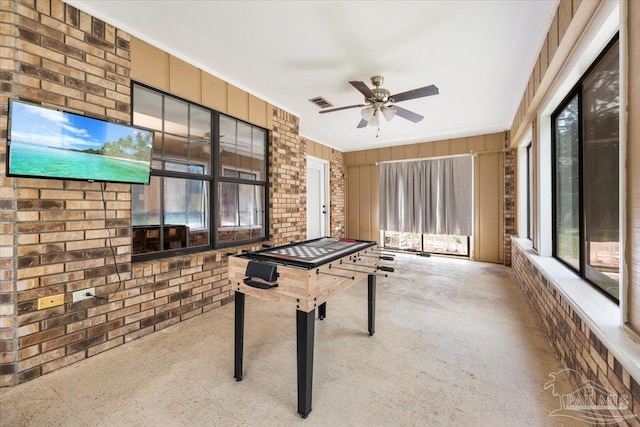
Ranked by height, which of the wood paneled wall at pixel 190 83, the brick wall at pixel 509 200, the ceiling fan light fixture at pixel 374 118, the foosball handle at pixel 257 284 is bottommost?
the foosball handle at pixel 257 284

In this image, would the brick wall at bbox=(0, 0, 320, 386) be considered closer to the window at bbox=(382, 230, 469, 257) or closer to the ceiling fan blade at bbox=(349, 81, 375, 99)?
the ceiling fan blade at bbox=(349, 81, 375, 99)

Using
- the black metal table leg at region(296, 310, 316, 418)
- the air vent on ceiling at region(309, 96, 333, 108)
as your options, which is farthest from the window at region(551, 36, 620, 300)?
the air vent on ceiling at region(309, 96, 333, 108)

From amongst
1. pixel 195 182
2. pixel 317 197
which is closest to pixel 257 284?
pixel 195 182

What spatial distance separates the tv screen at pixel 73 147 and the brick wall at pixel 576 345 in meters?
3.23

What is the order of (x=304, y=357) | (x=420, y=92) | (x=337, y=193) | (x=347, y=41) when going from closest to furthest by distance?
(x=304, y=357) < (x=347, y=41) < (x=420, y=92) < (x=337, y=193)

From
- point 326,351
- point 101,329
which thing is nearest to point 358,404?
point 326,351

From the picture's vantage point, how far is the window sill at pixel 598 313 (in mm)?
1112

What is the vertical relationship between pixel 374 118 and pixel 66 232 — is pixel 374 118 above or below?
above

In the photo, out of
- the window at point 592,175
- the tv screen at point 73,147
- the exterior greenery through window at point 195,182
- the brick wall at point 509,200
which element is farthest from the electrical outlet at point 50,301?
the brick wall at point 509,200

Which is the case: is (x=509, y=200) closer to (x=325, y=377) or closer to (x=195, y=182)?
(x=325, y=377)

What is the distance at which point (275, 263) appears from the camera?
1.70m

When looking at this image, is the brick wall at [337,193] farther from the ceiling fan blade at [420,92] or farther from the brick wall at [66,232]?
the brick wall at [66,232]

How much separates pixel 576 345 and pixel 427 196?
15.3 feet

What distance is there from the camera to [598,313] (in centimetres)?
150
